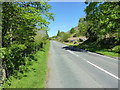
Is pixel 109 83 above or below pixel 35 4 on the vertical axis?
below

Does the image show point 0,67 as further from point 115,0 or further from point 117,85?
point 115,0

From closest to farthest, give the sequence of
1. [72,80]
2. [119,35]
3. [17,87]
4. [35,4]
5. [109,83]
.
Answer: [17,87]
[109,83]
[72,80]
[35,4]
[119,35]

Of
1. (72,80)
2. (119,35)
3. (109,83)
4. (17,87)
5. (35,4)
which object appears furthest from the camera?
(119,35)

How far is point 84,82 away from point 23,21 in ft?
18.9

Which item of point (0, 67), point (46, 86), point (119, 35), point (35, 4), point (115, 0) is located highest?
point (115, 0)

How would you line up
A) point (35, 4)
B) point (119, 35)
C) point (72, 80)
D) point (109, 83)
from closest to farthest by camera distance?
point (109, 83) < point (72, 80) < point (35, 4) < point (119, 35)

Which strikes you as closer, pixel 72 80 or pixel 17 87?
pixel 17 87

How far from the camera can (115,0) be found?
67.7ft

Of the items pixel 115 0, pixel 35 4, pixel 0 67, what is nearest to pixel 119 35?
pixel 115 0

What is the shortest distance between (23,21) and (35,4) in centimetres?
205

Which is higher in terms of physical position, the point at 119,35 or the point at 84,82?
the point at 119,35

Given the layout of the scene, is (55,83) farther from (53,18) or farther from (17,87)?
(53,18)

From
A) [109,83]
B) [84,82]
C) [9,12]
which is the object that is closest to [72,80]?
[84,82]

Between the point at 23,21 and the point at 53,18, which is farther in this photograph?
the point at 53,18
